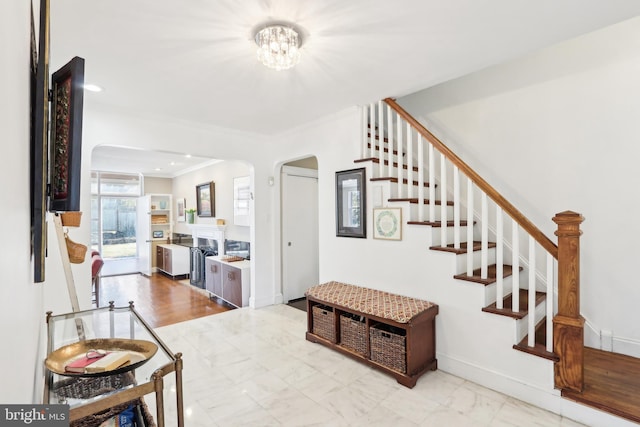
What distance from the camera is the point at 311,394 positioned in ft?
7.66

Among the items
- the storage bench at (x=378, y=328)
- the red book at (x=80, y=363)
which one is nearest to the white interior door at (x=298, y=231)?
the storage bench at (x=378, y=328)

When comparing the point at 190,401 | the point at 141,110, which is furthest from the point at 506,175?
the point at 141,110

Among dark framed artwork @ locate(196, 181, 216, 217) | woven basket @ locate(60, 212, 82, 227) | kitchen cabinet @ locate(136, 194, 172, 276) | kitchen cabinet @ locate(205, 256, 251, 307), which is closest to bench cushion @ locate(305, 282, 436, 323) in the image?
kitchen cabinet @ locate(205, 256, 251, 307)

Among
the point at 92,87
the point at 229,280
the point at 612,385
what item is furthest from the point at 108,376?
the point at 229,280

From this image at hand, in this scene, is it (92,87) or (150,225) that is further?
(150,225)

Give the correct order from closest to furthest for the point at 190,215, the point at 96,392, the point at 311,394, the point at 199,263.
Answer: the point at 96,392 < the point at 311,394 < the point at 199,263 < the point at 190,215

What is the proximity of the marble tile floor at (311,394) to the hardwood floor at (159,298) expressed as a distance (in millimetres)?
1124

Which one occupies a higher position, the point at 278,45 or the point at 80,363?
the point at 278,45

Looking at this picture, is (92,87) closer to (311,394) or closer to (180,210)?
(311,394)

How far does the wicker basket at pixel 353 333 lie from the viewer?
9.14 feet

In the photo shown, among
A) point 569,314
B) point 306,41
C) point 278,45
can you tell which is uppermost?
point 306,41

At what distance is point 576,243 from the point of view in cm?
204

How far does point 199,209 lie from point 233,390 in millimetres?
5093

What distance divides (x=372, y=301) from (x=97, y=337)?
2.08 m
